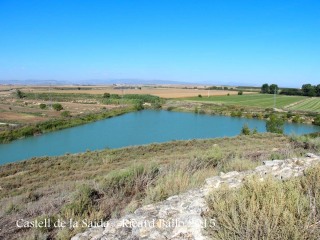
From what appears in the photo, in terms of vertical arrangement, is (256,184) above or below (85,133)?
above

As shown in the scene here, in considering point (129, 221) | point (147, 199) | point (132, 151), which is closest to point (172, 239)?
point (129, 221)

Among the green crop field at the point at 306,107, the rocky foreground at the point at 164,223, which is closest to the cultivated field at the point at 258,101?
the green crop field at the point at 306,107

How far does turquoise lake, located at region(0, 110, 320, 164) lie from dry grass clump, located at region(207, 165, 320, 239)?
20.8m

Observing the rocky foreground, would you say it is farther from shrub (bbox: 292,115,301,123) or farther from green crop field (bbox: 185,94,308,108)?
green crop field (bbox: 185,94,308,108)

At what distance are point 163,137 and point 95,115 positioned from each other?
2048 centimetres

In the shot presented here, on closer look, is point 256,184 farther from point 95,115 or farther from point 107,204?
point 95,115

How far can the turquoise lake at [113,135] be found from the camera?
3004 cm

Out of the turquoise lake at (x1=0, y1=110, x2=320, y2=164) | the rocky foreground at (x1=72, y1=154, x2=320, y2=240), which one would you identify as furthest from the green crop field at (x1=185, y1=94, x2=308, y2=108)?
the rocky foreground at (x1=72, y1=154, x2=320, y2=240)

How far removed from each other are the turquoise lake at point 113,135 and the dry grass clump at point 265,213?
818 inches

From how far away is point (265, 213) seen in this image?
3.16 meters

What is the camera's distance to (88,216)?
17.6ft

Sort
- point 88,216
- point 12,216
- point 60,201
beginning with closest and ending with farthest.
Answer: point 88,216
point 12,216
point 60,201

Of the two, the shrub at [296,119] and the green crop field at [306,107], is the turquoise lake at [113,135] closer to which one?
the shrub at [296,119]

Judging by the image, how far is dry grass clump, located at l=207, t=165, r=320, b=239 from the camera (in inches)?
117
